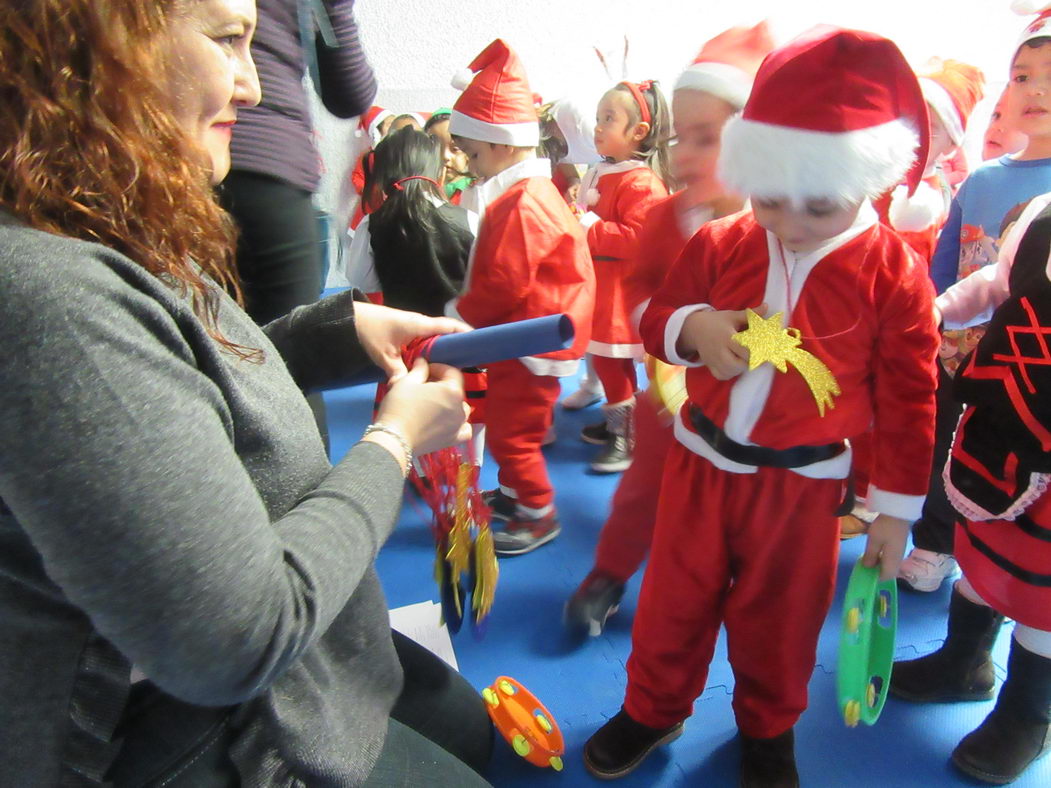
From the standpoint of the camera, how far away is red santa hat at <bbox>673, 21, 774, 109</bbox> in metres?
1.15

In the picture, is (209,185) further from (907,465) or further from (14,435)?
(907,465)

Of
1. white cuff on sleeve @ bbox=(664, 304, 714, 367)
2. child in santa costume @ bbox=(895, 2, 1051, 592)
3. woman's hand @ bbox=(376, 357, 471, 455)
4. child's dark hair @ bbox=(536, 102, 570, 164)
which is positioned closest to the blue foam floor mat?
child in santa costume @ bbox=(895, 2, 1051, 592)

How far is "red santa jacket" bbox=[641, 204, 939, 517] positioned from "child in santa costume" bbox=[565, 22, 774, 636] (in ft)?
0.96

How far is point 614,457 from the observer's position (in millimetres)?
2182

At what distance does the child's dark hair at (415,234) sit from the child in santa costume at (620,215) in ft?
1.78

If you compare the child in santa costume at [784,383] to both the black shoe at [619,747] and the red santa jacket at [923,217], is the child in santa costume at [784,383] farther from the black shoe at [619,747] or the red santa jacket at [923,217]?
the red santa jacket at [923,217]

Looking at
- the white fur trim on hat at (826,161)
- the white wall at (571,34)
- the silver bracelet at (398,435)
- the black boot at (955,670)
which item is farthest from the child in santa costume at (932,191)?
the white wall at (571,34)

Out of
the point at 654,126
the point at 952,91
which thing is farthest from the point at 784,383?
the point at 654,126

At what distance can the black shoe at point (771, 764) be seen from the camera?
1.07 meters

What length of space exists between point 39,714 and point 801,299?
90 centimetres

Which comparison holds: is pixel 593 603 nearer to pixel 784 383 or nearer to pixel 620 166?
pixel 784 383

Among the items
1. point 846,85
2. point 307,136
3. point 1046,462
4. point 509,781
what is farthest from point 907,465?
point 307,136

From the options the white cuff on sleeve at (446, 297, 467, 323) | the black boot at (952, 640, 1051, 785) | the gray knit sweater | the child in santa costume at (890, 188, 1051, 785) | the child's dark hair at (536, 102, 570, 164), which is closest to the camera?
the gray knit sweater

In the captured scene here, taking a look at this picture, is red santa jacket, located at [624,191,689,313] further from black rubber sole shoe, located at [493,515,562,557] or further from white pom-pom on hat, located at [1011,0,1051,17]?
white pom-pom on hat, located at [1011,0,1051,17]
